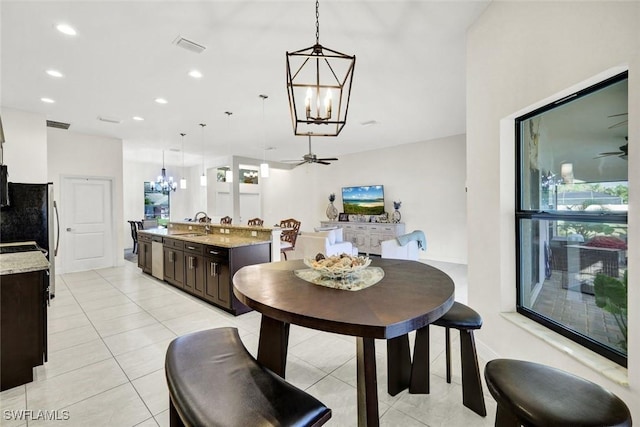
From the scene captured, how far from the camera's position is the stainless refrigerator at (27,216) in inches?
142

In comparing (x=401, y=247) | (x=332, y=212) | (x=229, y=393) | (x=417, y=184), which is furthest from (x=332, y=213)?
(x=229, y=393)

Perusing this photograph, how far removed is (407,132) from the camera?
20.8 ft

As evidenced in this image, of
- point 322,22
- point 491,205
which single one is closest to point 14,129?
point 322,22

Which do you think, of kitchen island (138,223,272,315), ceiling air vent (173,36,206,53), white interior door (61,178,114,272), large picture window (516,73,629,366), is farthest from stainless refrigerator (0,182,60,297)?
large picture window (516,73,629,366)

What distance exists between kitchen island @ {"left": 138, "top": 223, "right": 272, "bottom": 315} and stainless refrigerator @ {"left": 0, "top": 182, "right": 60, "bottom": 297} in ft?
4.80

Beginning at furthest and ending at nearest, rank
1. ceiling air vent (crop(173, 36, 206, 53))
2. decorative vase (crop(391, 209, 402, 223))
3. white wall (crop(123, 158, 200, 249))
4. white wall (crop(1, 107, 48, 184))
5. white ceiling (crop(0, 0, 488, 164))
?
1. white wall (crop(123, 158, 200, 249))
2. decorative vase (crop(391, 209, 402, 223))
3. white wall (crop(1, 107, 48, 184))
4. ceiling air vent (crop(173, 36, 206, 53))
5. white ceiling (crop(0, 0, 488, 164))

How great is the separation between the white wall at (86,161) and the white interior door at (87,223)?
108mm

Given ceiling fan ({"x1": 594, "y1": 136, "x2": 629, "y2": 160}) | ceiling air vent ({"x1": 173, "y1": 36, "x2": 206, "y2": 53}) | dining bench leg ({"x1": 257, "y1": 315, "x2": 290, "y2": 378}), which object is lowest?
dining bench leg ({"x1": 257, "y1": 315, "x2": 290, "y2": 378})

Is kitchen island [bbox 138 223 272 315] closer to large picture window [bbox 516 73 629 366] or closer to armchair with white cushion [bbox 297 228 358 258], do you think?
armchair with white cushion [bbox 297 228 358 258]

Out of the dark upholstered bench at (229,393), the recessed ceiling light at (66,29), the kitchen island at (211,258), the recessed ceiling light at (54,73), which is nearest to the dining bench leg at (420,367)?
the dark upholstered bench at (229,393)

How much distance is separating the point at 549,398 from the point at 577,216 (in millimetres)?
1305

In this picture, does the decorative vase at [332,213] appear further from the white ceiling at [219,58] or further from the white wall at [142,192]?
the white wall at [142,192]

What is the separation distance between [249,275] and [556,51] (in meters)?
2.39

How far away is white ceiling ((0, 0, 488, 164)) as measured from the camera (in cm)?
240
